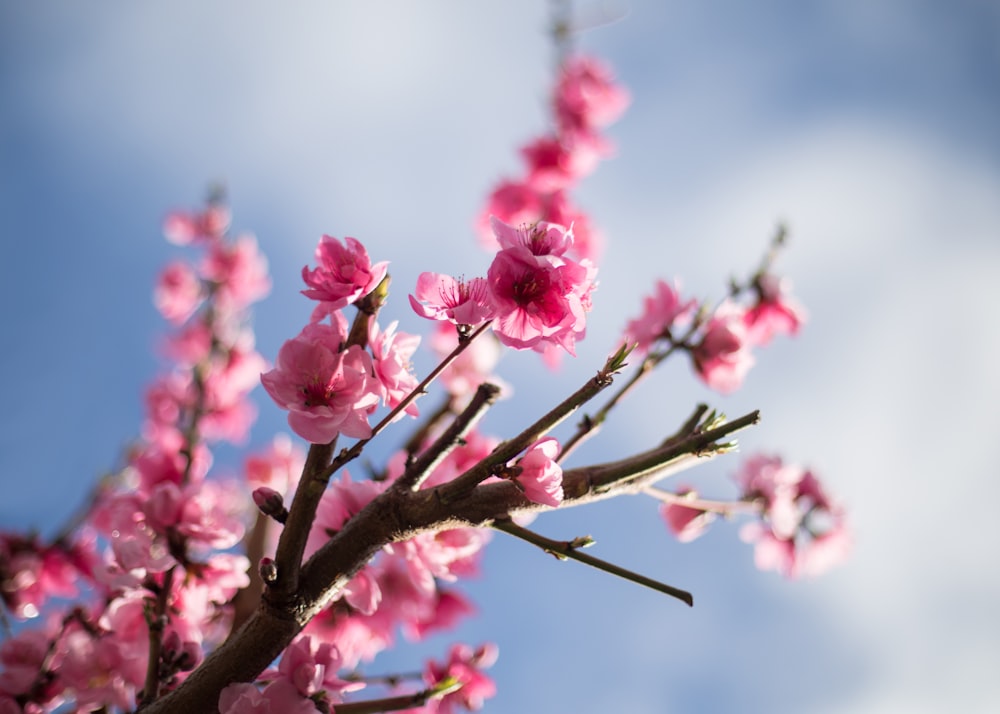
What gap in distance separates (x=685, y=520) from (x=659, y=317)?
0.83 metres

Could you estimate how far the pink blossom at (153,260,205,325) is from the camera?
482cm

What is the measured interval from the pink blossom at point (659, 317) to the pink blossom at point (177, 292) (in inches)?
146

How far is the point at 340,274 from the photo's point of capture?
4.17ft

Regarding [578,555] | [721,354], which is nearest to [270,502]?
[578,555]

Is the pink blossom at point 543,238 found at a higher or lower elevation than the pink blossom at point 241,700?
higher

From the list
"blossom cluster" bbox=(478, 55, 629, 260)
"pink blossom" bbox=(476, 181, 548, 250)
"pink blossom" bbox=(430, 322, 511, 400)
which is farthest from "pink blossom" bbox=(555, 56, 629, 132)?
"pink blossom" bbox=(430, 322, 511, 400)

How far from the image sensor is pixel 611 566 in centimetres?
117

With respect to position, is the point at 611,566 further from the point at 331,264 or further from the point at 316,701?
the point at 331,264

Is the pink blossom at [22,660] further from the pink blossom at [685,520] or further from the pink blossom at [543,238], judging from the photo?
the pink blossom at [685,520]

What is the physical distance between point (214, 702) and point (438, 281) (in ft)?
2.84

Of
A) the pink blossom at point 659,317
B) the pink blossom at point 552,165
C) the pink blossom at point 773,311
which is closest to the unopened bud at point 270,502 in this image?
the pink blossom at point 659,317

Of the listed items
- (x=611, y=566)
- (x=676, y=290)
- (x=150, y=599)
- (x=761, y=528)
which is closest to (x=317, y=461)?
(x=611, y=566)

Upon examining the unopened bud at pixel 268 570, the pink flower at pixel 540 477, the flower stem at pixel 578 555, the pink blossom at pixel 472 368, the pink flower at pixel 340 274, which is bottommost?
the unopened bud at pixel 268 570

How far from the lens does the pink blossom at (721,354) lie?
6.97 ft
